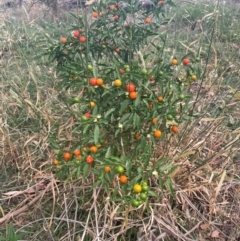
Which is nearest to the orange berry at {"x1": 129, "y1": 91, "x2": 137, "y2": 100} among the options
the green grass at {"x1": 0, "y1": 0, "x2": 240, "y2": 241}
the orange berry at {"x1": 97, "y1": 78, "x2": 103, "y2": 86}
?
the orange berry at {"x1": 97, "y1": 78, "x2": 103, "y2": 86}

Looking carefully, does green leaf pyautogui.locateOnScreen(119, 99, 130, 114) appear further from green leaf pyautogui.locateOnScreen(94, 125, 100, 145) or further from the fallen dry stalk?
the fallen dry stalk

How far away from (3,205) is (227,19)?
3.29 m

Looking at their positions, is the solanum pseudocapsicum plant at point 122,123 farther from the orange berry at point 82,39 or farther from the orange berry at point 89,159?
the orange berry at point 82,39

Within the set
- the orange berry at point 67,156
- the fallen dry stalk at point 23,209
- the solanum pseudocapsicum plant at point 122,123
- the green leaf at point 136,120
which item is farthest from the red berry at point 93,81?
the fallen dry stalk at point 23,209

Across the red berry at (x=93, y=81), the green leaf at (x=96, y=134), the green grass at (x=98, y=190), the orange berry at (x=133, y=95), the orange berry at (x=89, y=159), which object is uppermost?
the red berry at (x=93, y=81)

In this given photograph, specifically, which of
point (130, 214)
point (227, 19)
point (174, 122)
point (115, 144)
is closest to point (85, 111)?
point (115, 144)

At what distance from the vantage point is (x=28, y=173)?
2.20 metres

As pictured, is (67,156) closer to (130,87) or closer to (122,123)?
(122,123)

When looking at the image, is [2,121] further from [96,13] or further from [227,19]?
[227,19]

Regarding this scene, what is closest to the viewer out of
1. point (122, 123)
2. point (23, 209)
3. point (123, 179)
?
point (123, 179)

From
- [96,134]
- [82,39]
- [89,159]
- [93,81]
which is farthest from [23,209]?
[82,39]

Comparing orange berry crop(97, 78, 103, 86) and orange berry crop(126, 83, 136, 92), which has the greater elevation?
orange berry crop(97, 78, 103, 86)


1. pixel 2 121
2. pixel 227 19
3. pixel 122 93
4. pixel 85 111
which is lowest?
pixel 227 19

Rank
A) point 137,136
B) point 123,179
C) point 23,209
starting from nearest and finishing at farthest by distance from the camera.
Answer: point 123,179, point 137,136, point 23,209
